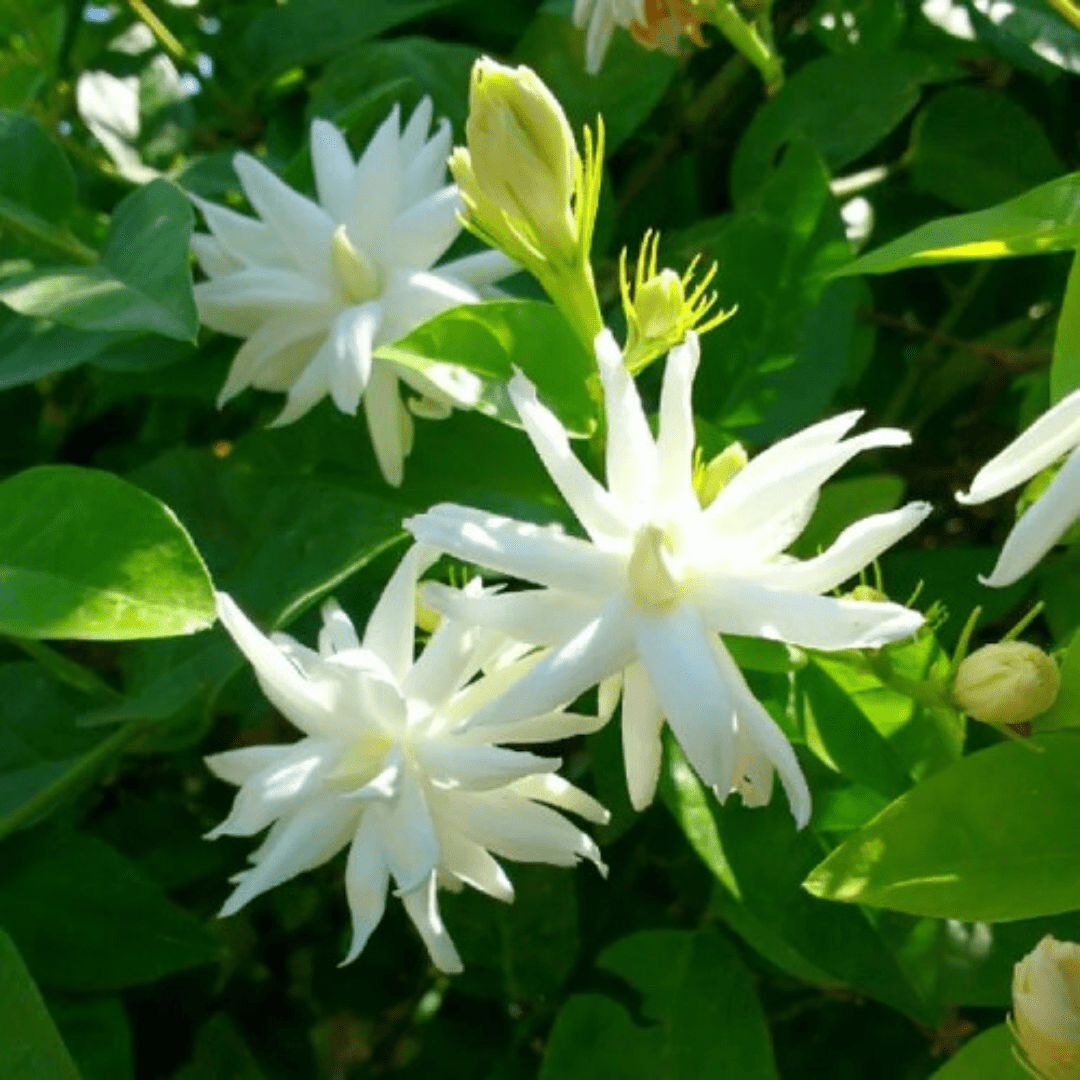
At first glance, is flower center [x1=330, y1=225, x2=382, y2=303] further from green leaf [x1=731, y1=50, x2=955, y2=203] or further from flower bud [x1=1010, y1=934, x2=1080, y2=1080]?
flower bud [x1=1010, y1=934, x2=1080, y2=1080]

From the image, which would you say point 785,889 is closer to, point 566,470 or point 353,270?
point 566,470

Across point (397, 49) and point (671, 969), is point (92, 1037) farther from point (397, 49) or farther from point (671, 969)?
point (397, 49)

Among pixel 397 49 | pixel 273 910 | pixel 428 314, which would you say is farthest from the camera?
pixel 273 910

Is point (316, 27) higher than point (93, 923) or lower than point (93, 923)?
higher

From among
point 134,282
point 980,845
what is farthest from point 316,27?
point 980,845

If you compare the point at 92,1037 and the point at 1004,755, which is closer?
the point at 1004,755

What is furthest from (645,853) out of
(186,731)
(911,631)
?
(911,631)
